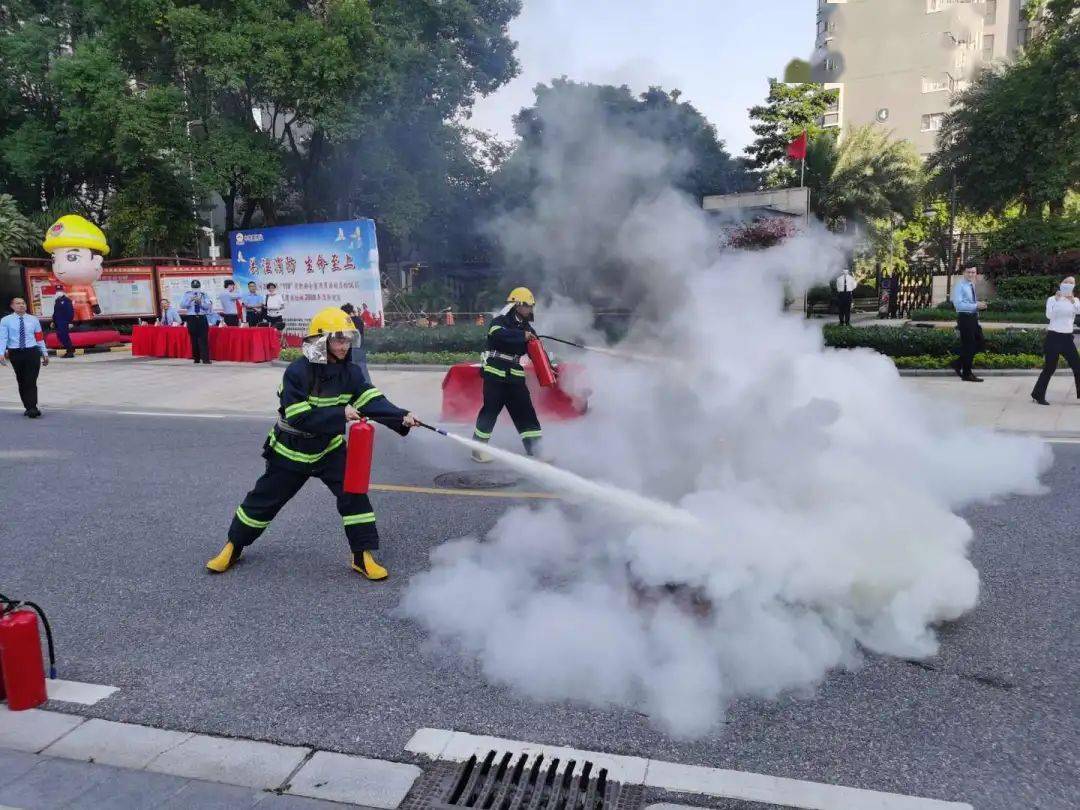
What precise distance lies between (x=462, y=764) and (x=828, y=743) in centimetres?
143

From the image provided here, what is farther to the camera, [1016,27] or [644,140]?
[1016,27]

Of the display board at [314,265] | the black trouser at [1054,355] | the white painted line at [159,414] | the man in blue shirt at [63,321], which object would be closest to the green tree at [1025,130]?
the black trouser at [1054,355]

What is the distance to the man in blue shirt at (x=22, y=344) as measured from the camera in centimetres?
1069

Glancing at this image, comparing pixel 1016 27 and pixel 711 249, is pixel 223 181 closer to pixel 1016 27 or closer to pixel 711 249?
pixel 711 249

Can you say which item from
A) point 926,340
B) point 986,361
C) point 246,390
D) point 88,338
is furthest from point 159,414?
point 986,361

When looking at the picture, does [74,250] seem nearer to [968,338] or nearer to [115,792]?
[968,338]

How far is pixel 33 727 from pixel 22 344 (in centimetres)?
885

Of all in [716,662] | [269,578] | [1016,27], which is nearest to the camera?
[716,662]

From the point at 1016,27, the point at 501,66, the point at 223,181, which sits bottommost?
the point at 223,181

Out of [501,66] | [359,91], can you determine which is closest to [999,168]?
[501,66]

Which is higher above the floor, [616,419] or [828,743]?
[616,419]

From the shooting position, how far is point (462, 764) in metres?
3.16

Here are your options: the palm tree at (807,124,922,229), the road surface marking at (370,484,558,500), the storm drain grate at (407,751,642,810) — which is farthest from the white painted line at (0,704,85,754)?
the palm tree at (807,124,922,229)

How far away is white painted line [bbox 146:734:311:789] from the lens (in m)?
3.12
